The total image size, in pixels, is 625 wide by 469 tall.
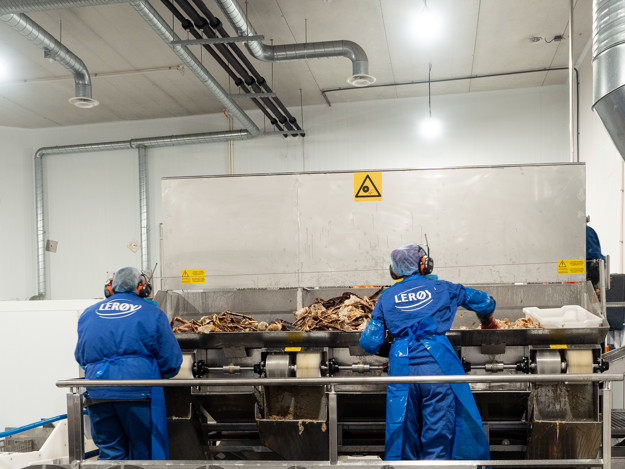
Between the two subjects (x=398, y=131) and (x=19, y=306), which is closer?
(x=19, y=306)

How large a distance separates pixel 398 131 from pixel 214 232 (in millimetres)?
5631

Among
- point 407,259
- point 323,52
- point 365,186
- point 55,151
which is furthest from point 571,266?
point 55,151

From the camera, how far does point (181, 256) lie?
4.55 m

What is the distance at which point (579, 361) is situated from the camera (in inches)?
132

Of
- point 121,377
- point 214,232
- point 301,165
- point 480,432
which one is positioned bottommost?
point 480,432

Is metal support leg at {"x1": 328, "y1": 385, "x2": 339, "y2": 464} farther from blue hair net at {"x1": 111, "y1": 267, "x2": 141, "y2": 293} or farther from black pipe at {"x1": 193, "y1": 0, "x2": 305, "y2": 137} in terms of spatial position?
black pipe at {"x1": 193, "y1": 0, "x2": 305, "y2": 137}

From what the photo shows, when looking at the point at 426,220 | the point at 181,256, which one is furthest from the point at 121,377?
the point at 426,220

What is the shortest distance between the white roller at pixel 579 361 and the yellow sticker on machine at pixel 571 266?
0.96 m

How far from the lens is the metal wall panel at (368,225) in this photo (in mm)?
4238

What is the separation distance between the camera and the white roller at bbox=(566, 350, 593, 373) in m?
3.36

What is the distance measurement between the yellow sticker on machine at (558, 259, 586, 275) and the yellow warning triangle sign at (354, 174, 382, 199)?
1500 millimetres

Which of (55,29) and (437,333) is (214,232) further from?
(55,29)

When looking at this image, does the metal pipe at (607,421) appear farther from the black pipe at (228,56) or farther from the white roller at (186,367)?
the black pipe at (228,56)

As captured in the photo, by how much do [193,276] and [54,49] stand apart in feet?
11.7
